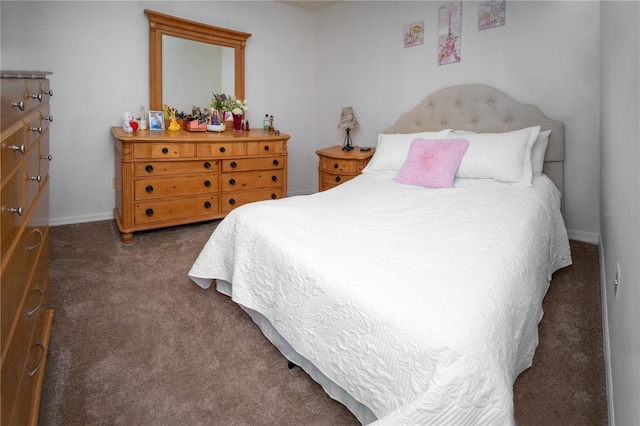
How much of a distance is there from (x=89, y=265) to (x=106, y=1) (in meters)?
2.20

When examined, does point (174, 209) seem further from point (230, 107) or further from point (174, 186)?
point (230, 107)

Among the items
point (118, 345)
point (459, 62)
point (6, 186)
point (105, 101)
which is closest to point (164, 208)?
point (105, 101)

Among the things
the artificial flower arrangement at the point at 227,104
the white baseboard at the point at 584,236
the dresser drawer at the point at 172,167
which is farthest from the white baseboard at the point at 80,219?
the white baseboard at the point at 584,236

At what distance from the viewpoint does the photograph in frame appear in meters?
3.51

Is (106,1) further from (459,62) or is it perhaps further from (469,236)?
(469,236)

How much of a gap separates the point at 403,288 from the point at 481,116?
249 centimetres

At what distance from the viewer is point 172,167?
10.4ft

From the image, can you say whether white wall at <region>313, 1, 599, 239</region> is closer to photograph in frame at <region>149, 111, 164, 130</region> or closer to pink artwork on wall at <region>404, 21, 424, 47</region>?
pink artwork on wall at <region>404, 21, 424, 47</region>

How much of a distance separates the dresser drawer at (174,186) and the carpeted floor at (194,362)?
75cm

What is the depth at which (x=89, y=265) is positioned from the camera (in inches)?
101

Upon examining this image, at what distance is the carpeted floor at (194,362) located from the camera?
136cm

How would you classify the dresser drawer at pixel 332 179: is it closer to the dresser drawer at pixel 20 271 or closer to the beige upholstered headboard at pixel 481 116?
the beige upholstered headboard at pixel 481 116

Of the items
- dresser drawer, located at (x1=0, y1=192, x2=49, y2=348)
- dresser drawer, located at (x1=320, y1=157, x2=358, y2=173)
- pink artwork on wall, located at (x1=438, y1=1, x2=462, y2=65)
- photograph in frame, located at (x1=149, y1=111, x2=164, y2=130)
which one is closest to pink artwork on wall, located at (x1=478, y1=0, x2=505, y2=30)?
pink artwork on wall, located at (x1=438, y1=1, x2=462, y2=65)

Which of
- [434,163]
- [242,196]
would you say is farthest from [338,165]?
[434,163]
